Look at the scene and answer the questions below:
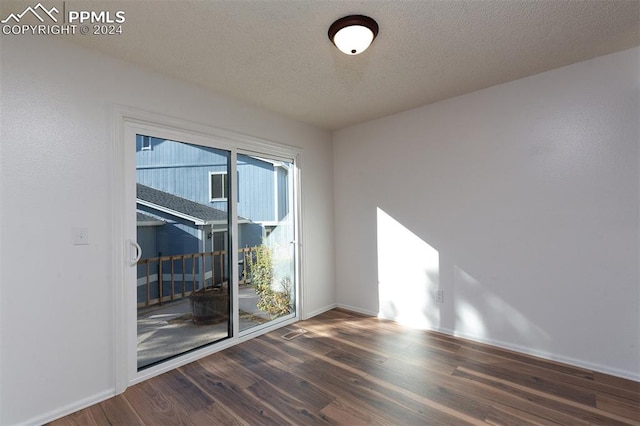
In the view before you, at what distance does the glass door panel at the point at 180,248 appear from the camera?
2463 millimetres

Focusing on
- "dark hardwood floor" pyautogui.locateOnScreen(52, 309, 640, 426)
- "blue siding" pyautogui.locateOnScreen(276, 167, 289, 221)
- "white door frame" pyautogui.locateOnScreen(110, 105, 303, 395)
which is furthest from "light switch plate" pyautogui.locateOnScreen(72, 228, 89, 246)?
"blue siding" pyautogui.locateOnScreen(276, 167, 289, 221)

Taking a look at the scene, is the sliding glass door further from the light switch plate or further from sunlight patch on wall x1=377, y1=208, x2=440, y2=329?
sunlight patch on wall x1=377, y1=208, x2=440, y2=329

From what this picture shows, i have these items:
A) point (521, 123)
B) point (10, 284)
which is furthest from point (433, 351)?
point (10, 284)

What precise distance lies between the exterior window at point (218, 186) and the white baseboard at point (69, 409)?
178cm

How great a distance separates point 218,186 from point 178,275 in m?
0.95

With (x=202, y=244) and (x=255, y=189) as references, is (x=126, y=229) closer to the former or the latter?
(x=202, y=244)

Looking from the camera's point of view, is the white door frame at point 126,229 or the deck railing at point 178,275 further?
the deck railing at point 178,275

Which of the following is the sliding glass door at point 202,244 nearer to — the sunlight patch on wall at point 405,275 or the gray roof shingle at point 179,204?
the gray roof shingle at point 179,204

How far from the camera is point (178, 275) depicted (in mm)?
2674

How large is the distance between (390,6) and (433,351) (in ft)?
9.40

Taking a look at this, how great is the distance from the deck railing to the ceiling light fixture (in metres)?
2.23

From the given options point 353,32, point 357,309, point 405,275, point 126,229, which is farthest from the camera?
point 357,309

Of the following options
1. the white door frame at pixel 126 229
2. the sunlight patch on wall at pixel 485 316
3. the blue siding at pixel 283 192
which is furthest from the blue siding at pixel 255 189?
the sunlight patch on wall at pixel 485 316

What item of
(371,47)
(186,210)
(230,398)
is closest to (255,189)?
(186,210)
